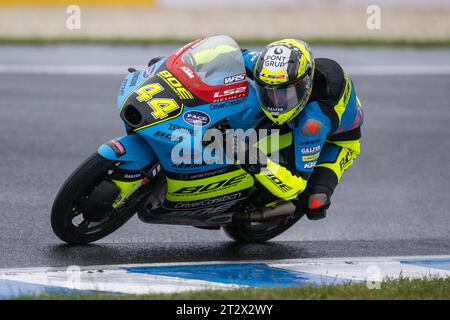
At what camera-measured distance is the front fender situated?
6.38 metres

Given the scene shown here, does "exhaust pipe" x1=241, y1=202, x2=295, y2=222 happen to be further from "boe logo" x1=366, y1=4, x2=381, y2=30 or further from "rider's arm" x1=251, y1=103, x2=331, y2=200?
"boe logo" x1=366, y1=4, x2=381, y2=30

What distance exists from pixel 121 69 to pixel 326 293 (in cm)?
850

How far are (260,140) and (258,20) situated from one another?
9.23 metres

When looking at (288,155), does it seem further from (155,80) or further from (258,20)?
(258,20)

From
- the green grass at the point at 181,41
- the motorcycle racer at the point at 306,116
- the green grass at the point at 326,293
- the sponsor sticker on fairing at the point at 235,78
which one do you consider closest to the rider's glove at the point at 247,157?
the motorcycle racer at the point at 306,116

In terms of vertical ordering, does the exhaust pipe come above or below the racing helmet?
below

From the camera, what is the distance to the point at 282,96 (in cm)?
639

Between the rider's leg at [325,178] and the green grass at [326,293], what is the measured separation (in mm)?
1160

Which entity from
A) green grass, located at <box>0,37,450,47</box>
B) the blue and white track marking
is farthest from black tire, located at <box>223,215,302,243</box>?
green grass, located at <box>0,37,450,47</box>

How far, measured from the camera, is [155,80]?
257 inches

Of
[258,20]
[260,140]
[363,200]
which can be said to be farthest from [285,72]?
[258,20]

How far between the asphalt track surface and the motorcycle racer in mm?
548

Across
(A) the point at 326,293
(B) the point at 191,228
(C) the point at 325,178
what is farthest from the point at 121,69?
(A) the point at 326,293

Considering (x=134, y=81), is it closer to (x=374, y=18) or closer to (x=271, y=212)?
(x=271, y=212)
